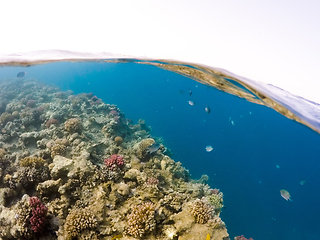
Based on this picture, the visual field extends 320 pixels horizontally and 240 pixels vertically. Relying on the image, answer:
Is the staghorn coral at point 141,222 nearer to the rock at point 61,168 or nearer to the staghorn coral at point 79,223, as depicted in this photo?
the staghorn coral at point 79,223

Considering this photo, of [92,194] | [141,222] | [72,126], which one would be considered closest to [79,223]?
[92,194]

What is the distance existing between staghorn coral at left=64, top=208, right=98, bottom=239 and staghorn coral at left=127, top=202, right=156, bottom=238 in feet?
3.23

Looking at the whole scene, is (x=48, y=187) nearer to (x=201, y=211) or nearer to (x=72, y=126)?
(x=72, y=126)

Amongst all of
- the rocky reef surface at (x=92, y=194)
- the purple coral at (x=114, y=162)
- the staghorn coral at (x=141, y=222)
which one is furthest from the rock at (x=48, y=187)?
the staghorn coral at (x=141, y=222)

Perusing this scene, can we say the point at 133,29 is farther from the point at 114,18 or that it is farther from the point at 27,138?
the point at 27,138

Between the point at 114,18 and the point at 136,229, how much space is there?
7.62 m

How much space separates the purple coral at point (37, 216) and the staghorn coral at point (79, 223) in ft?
1.99

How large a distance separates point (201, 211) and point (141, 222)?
1.66 meters

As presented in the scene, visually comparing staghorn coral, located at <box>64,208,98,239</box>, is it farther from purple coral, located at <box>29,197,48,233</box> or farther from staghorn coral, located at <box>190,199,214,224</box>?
staghorn coral, located at <box>190,199,214,224</box>

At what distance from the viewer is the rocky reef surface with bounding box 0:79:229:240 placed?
4.55 metres

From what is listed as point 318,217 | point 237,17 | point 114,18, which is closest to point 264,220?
point 237,17

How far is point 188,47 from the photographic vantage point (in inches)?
331

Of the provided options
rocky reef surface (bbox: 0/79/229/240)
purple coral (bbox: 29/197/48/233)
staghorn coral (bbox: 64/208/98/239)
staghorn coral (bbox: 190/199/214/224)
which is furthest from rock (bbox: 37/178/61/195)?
staghorn coral (bbox: 190/199/214/224)

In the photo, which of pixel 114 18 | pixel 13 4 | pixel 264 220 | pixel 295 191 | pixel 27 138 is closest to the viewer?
pixel 13 4
